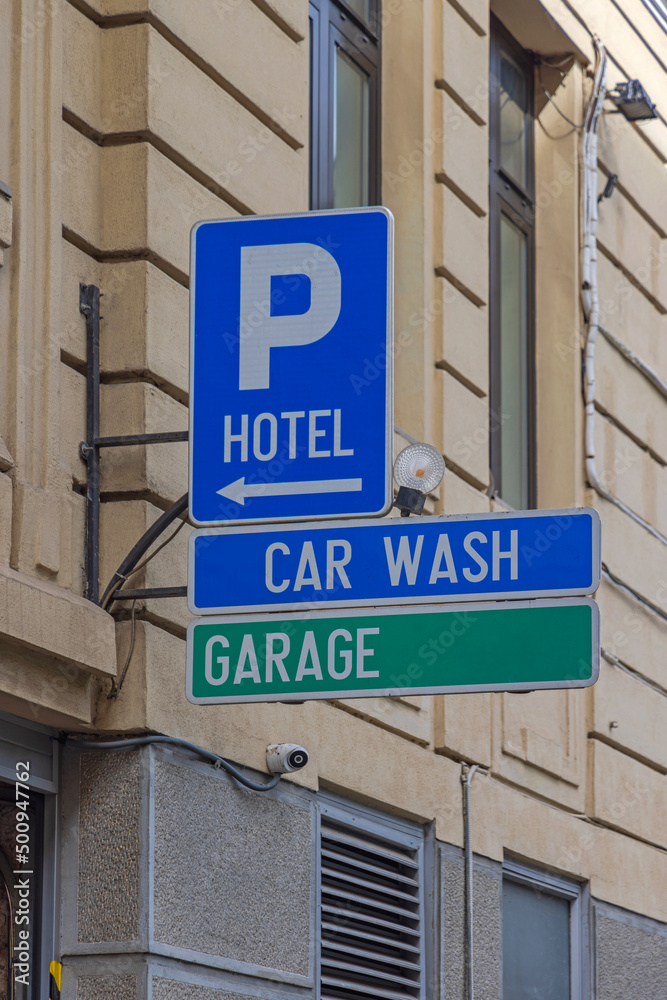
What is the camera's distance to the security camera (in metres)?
7.96

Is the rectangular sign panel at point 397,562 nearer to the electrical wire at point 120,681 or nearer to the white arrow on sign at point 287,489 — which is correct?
the white arrow on sign at point 287,489

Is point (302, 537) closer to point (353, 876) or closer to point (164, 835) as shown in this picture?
point (164, 835)

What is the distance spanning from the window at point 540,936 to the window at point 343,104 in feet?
13.1

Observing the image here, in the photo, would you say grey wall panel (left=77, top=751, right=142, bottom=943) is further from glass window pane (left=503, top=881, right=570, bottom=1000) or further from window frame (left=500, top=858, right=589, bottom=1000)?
window frame (left=500, top=858, right=589, bottom=1000)

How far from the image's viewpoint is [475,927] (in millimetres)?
9922

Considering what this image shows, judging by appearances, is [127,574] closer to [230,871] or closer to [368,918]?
[230,871]

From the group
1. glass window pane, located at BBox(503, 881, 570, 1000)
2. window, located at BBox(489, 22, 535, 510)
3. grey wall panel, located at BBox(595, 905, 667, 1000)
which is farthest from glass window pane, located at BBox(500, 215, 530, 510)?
grey wall panel, located at BBox(595, 905, 667, 1000)

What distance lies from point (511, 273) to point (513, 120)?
110cm

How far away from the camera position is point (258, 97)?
862 cm

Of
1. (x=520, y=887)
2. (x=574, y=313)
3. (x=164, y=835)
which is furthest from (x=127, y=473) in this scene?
(x=574, y=313)

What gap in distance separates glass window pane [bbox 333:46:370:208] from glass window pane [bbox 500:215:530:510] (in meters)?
1.98

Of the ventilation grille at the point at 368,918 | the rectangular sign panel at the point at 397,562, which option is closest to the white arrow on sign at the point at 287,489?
the rectangular sign panel at the point at 397,562

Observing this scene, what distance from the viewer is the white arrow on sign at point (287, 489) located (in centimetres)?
631

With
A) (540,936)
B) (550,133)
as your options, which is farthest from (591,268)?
(540,936)
